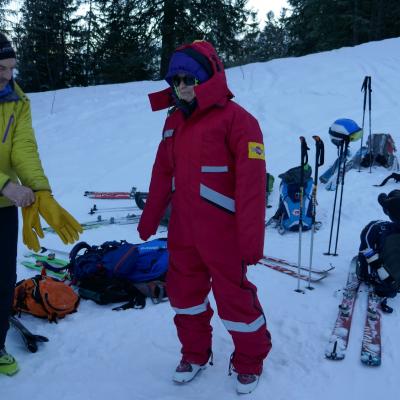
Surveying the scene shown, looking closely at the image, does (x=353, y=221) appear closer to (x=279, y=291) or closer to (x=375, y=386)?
(x=279, y=291)

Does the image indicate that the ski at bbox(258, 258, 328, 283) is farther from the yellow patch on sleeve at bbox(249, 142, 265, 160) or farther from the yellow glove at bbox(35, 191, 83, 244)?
the yellow glove at bbox(35, 191, 83, 244)

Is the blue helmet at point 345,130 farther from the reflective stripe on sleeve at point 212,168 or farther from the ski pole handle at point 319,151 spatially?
the reflective stripe on sleeve at point 212,168

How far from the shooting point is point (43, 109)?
1409 cm

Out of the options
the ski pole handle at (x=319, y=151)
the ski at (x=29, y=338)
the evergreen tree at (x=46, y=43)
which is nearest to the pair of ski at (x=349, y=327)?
the ski pole handle at (x=319, y=151)

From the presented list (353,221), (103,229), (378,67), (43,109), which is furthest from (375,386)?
(43,109)

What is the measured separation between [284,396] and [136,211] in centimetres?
500

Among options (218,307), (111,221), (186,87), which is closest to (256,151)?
(186,87)

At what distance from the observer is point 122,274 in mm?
4254

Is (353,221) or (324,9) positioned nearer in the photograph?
(353,221)

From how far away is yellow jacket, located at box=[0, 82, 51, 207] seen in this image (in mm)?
2611

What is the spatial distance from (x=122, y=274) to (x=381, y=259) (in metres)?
2.40

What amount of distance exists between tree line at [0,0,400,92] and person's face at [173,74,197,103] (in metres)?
16.2

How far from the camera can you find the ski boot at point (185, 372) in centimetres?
293

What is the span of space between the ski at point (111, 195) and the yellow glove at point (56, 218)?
5.41 m
